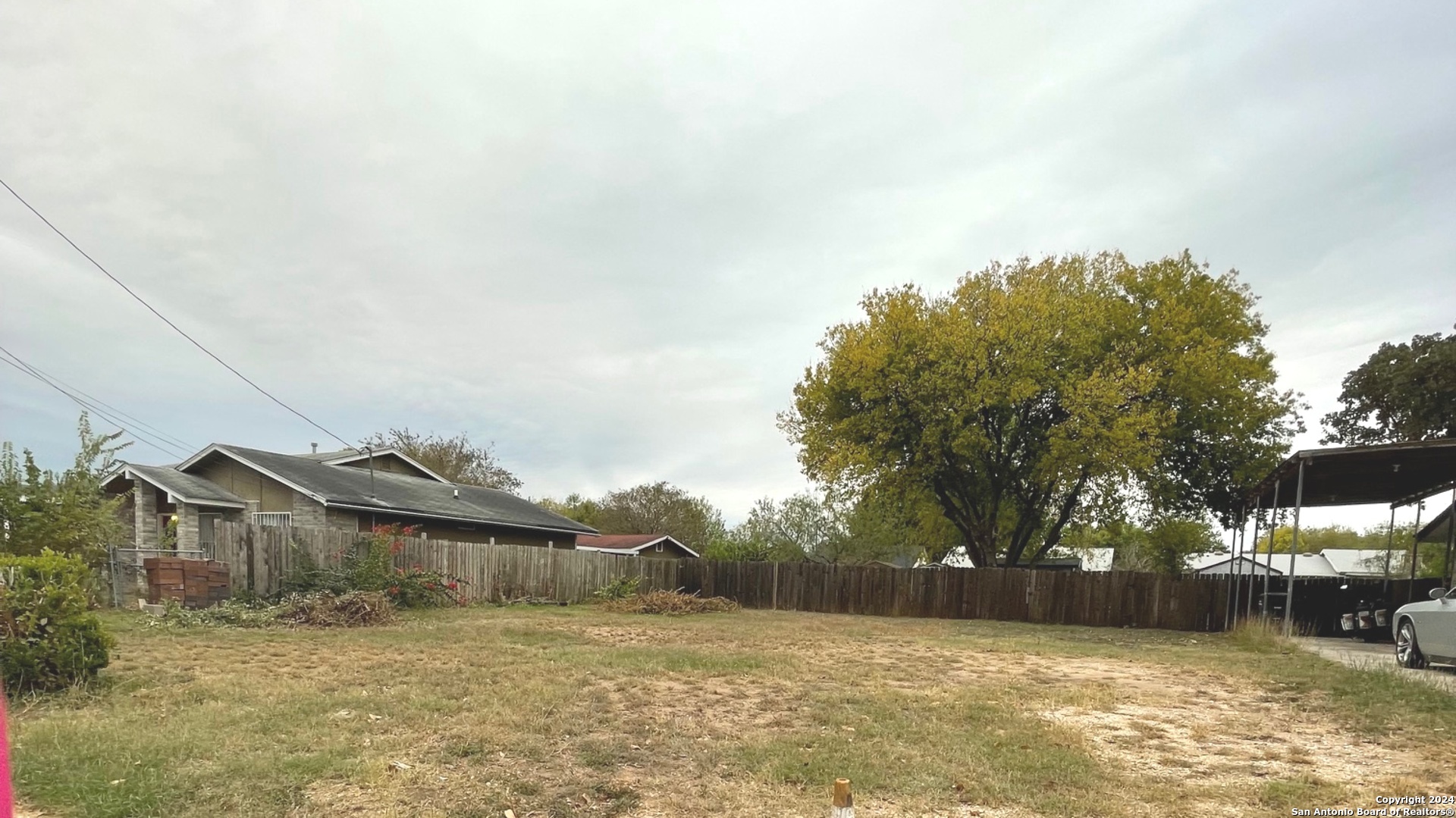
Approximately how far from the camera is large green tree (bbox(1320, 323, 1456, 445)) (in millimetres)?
21516

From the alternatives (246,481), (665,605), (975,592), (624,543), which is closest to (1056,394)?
(975,592)

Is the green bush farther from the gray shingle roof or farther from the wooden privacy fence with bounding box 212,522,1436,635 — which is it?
the gray shingle roof

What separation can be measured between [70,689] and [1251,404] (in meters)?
25.7

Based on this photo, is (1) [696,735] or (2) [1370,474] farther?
(2) [1370,474]

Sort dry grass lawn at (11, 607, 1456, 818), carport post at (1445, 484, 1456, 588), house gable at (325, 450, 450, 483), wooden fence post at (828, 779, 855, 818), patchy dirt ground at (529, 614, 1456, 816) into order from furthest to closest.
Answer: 1. house gable at (325, 450, 450, 483)
2. carport post at (1445, 484, 1456, 588)
3. patchy dirt ground at (529, 614, 1456, 816)
4. dry grass lawn at (11, 607, 1456, 818)
5. wooden fence post at (828, 779, 855, 818)

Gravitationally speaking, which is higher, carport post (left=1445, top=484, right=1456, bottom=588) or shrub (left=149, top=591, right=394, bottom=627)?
carport post (left=1445, top=484, right=1456, bottom=588)

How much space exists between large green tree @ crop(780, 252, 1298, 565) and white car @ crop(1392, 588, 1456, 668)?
10.5 metres

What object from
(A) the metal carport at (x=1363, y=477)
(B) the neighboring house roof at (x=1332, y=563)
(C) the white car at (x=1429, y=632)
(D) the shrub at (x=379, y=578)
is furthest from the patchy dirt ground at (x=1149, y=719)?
(B) the neighboring house roof at (x=1332, y=563)

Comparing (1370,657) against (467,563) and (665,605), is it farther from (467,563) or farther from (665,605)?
(467,563)

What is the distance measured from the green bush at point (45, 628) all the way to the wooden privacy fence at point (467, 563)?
8.68 m

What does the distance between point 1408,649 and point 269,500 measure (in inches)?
896

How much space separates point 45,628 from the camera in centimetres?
718

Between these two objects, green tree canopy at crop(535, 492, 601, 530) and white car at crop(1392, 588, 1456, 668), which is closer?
white car at crop(1392, 588, 1456, 668)

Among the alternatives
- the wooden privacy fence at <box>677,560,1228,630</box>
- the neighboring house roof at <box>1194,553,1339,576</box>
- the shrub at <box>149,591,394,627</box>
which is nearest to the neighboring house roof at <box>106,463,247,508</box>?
the shrub at <box>149,591,394,627</box>
